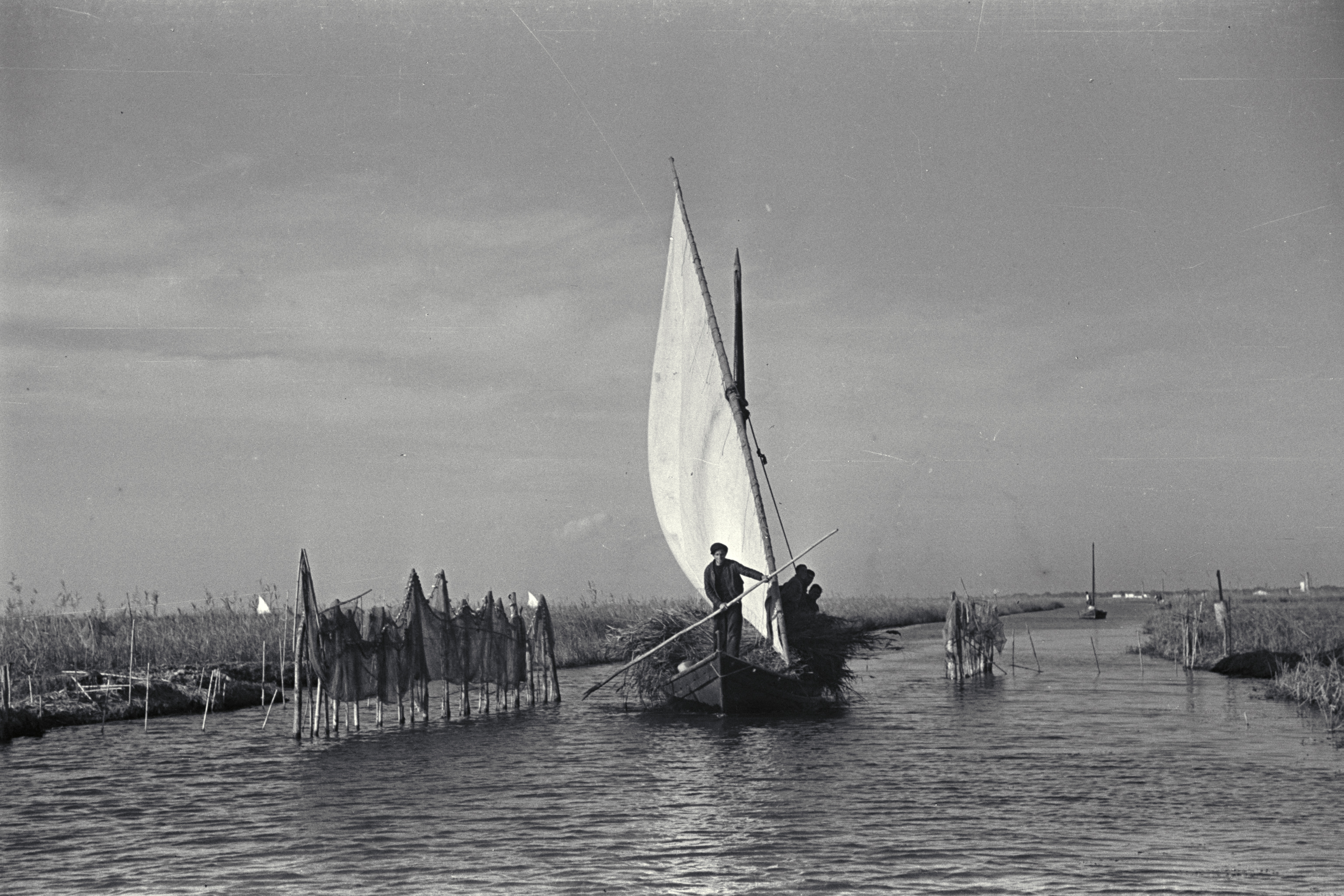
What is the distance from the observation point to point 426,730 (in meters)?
20.8

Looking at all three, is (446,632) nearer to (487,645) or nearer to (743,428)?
(487,645)

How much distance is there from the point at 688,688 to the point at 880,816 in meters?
9.19

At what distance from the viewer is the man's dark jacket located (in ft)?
68.6

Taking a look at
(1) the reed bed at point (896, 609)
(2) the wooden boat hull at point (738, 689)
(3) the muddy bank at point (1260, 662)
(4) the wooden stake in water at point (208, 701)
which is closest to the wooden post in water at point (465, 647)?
(2) the wooden boat hull at point (738, 689)

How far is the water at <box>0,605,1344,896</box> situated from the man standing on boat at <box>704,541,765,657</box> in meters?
1.38

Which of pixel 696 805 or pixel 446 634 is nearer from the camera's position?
pixel 696 805

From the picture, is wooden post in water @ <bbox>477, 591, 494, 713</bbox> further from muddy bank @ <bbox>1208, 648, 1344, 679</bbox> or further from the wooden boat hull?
muddy bank @ <bbox>1208, 648, 1344, 679</bbox>

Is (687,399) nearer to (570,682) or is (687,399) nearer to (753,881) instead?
(570,682)

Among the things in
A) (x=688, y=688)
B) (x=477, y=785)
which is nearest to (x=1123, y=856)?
(x=477, y=785)

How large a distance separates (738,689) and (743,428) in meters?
4.16

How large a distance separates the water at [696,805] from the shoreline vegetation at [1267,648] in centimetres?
115

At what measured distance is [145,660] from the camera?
2669 centimetres

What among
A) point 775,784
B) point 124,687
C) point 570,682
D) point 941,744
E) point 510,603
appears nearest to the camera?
point 775,784

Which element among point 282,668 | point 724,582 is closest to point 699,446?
point 724,582
